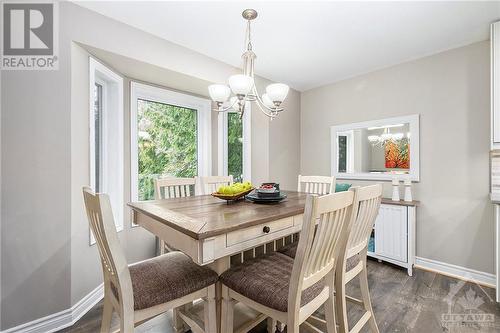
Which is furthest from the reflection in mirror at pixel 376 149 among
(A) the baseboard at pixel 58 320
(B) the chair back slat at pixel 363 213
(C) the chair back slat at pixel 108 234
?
(A) the baseboard at pixel 58 320

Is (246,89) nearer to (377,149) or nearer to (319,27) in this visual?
(319,27)

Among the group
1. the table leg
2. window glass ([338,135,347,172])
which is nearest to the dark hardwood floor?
the table leg

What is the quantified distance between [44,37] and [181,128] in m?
1.65

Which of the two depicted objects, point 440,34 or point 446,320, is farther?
point 440,34

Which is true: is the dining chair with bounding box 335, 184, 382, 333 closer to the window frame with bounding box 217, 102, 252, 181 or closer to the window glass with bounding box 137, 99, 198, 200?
the window frame with bounding box 217, 102, 252, 181

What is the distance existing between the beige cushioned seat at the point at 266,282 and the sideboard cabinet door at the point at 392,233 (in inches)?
73.1

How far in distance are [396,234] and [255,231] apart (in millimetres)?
2175

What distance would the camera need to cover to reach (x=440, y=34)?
7.42 ft

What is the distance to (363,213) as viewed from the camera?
53.1 inches

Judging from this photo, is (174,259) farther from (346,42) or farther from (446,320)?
(346,42)

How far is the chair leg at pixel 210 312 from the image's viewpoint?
122cm

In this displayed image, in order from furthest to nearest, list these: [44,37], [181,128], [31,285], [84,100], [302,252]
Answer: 1. [181,128]
2. [84,100]
3. [44,37]
4. [31,285]
5. [302,252]

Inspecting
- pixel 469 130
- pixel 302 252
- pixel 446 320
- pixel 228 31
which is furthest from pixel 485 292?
pixel 228 31

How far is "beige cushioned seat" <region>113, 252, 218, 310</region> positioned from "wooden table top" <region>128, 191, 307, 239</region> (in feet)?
0.92
